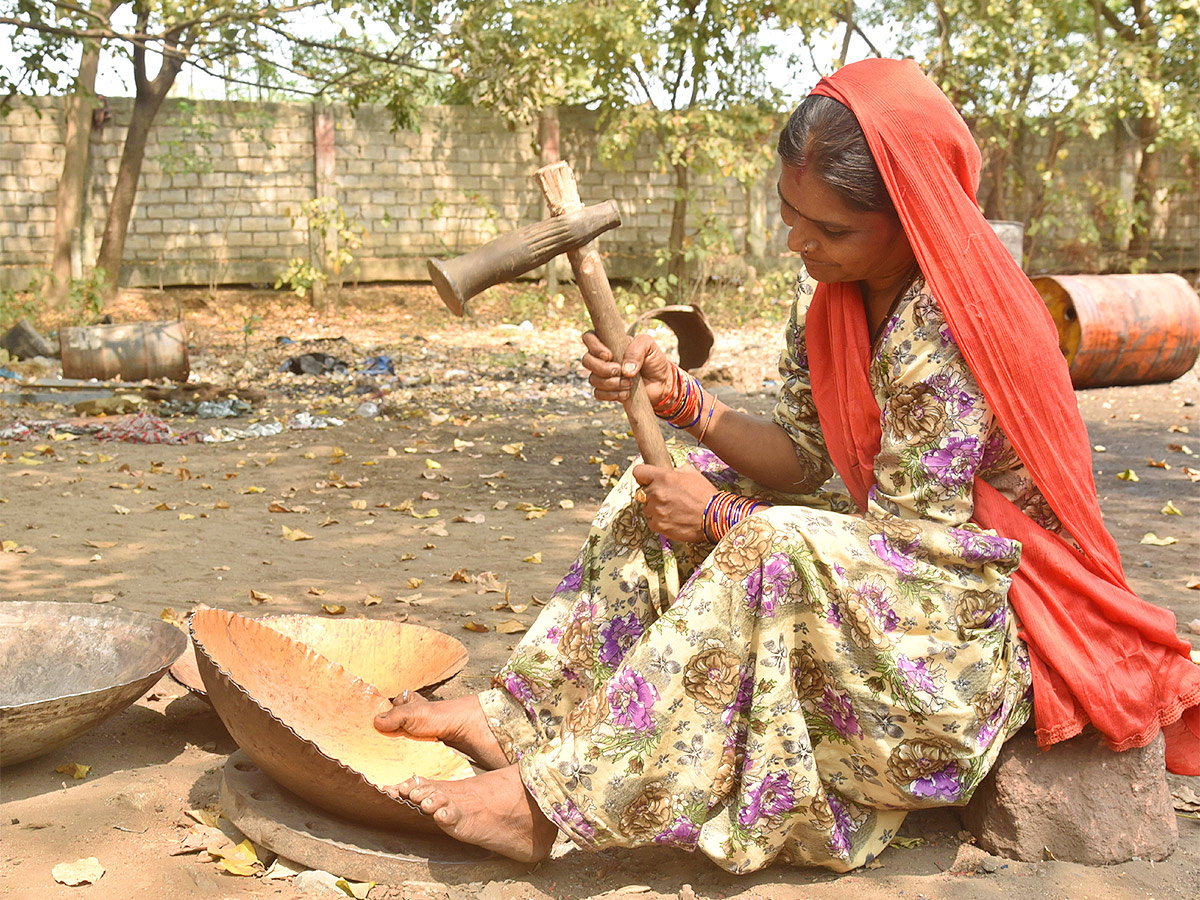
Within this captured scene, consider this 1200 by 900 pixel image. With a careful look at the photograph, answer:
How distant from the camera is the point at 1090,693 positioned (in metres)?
2.01

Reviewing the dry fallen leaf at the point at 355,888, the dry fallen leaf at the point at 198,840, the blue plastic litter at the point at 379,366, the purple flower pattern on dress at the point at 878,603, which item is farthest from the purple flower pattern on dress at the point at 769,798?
the blue plastic litter at the point at 379,366

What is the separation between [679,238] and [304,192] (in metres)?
4.74

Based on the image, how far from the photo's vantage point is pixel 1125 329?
25.7 ft

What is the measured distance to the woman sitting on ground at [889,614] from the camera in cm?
194

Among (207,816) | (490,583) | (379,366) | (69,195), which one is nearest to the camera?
(207,816)

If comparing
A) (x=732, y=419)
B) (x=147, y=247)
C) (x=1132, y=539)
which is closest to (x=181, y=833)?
(x=732, y=419)

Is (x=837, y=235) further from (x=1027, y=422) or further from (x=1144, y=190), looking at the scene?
(x=1144, y=190)

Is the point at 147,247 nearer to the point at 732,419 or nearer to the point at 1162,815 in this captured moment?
the point at 732,419

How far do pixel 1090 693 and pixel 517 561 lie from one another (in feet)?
8.28

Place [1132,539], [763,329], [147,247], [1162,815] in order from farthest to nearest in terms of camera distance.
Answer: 1. [147,247]
2. [763,329]
3. [1132,539]
4. [1162,815]

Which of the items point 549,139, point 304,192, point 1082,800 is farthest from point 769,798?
point 304,192

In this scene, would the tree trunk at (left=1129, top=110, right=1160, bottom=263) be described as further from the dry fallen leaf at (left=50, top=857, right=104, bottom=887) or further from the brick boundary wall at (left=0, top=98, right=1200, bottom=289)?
the dry fallen leaf at (left=50, top=857, right=104, bottom=887)

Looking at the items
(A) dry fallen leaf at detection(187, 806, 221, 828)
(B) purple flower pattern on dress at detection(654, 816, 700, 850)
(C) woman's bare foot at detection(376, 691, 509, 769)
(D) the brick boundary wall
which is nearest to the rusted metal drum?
(D) the brick boundary wall

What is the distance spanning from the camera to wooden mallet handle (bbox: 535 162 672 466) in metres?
2.27
